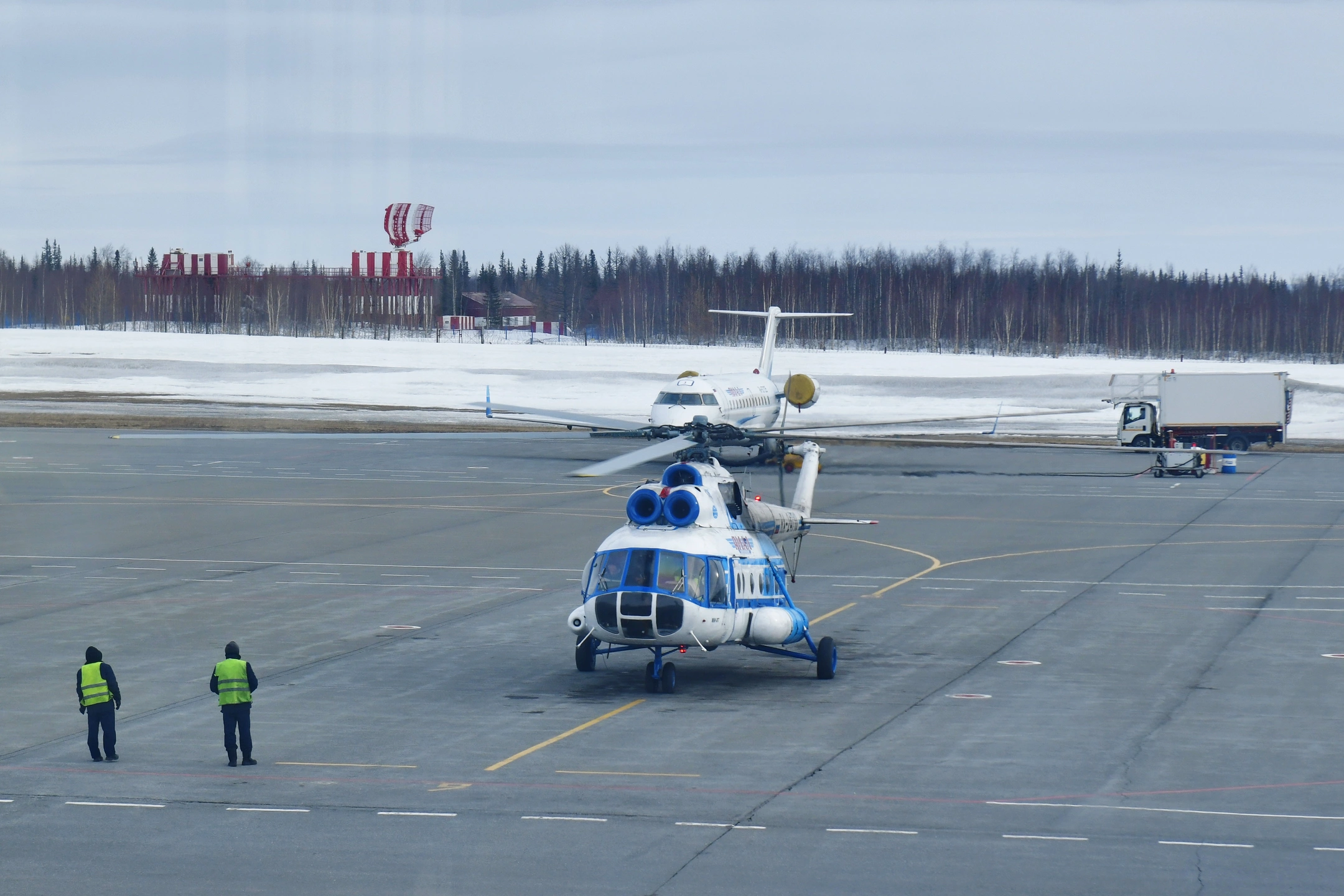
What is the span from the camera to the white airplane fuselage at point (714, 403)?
2330 inches

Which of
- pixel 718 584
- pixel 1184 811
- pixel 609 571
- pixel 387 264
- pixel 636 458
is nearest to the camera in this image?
pixel 1184 811

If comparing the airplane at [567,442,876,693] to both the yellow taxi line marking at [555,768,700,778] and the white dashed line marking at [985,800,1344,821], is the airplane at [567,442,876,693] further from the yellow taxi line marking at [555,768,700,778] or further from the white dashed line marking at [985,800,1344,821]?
the white dashed line marking at [985,800,1344,821]

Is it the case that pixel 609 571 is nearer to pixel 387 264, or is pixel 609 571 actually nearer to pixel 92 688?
pixel 92 688

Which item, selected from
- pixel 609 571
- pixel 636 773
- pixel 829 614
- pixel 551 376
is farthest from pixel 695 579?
pixel 551 376

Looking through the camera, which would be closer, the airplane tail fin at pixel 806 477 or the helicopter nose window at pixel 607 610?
the helicopter nose window at pixel 607 610

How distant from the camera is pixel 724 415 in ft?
198

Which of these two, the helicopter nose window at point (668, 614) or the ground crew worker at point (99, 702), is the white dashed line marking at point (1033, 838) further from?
the ground crew worker at point (99, 702)

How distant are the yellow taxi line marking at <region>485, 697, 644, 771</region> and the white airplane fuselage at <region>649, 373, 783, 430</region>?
32.0 meters

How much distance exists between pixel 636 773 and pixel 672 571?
533cm

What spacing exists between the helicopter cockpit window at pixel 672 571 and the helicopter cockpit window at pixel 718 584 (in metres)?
0.58

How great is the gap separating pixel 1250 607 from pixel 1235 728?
480 inches

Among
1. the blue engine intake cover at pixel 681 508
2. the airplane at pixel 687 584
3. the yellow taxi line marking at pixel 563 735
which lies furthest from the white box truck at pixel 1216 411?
the yellow taxi line marking at pixel 563 735

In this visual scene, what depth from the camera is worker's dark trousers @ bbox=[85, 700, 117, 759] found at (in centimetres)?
2067

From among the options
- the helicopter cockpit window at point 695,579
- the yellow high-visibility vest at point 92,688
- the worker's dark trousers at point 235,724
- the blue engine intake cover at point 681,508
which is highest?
the blue engine intake cover at point 681,508
